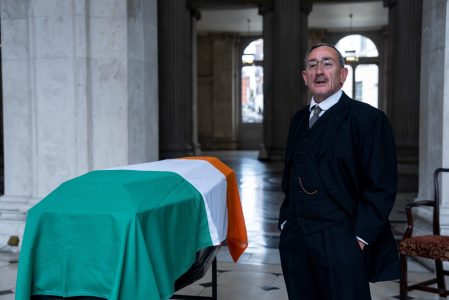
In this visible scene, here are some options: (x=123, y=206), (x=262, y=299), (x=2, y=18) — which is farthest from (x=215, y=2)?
(x=123, y=206)

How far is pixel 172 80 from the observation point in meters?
15.4

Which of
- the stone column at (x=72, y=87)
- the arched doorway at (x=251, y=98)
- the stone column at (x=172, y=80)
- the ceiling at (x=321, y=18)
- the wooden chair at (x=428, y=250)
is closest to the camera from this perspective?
the wooden chair at (x=428, y=250)

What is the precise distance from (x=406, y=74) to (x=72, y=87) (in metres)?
12.5

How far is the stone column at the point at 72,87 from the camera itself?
5691mm

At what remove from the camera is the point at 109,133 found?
5773 mm

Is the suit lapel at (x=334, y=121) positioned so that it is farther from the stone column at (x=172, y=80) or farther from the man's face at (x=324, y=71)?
the stone column at (x=172, y=80)

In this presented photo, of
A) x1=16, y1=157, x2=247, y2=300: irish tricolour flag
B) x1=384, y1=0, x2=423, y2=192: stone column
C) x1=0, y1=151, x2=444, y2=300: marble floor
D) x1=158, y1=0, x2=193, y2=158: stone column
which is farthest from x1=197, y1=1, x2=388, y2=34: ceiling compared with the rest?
x1=16, y1=157, x2=247, y2=300: irish tricolour flag

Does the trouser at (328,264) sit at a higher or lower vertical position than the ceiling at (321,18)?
lower

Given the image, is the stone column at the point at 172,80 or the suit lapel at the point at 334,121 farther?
the stone column at the point at 172,80

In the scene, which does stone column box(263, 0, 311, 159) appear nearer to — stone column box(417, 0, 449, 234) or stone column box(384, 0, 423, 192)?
stone column box(384, 0, 423, 192)

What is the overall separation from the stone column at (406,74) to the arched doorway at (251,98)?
1006 cm

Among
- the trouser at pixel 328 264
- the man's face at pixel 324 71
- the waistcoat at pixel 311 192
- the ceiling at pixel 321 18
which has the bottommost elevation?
the trouser at pixel 328 264

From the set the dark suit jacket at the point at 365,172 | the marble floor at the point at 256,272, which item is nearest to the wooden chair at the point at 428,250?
the marble floor at the point at 256,272

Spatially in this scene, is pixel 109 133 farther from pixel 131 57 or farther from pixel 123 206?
pixel 123 206
